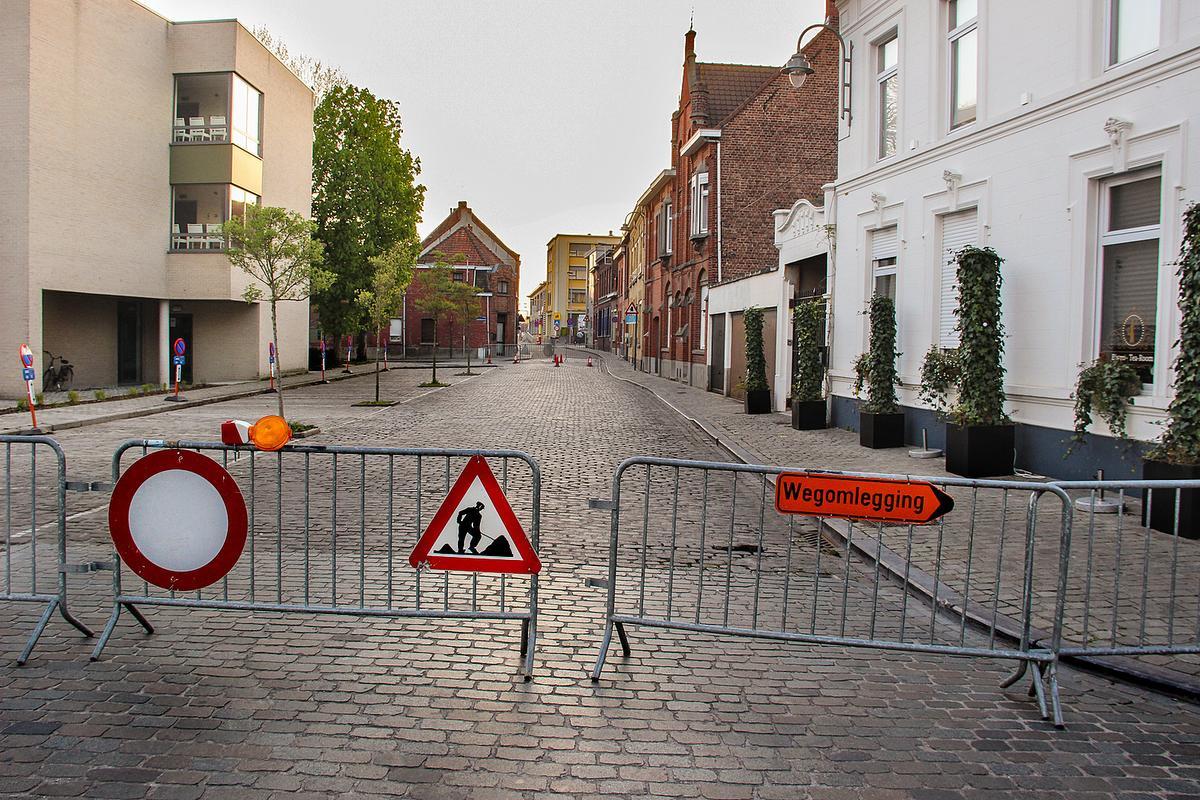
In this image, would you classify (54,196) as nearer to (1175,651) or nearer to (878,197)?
(878,197)

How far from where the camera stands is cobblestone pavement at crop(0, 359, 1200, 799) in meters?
3.60

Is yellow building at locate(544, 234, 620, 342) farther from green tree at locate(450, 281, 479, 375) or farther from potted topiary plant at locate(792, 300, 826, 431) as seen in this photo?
potted topiary plant at locate(792, 300, 826, 431)

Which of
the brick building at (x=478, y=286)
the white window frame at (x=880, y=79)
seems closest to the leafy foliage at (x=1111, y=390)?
the white window frame at (x=880, y=79)

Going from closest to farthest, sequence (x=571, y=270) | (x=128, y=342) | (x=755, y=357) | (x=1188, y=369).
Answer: (x=1188, y=369), (x=755, y=357), (x=128, y=342), (x=571, y=270)

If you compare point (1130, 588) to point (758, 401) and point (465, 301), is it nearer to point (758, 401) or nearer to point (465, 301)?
point (758, 401)

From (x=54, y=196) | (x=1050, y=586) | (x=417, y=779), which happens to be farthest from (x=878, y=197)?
(x=54, y=196)

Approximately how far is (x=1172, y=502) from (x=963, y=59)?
821 centimetres

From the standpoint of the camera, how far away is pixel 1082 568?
6.68m

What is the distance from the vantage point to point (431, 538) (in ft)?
17.0

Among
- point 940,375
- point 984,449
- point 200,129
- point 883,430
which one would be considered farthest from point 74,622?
point 200,129

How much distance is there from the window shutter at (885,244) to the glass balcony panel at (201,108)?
68.4 feet

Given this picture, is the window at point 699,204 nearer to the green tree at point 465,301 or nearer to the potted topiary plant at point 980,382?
the green tree at point 465,301

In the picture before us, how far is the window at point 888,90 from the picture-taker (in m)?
15.4

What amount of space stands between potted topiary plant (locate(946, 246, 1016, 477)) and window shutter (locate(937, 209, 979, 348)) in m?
1.66
